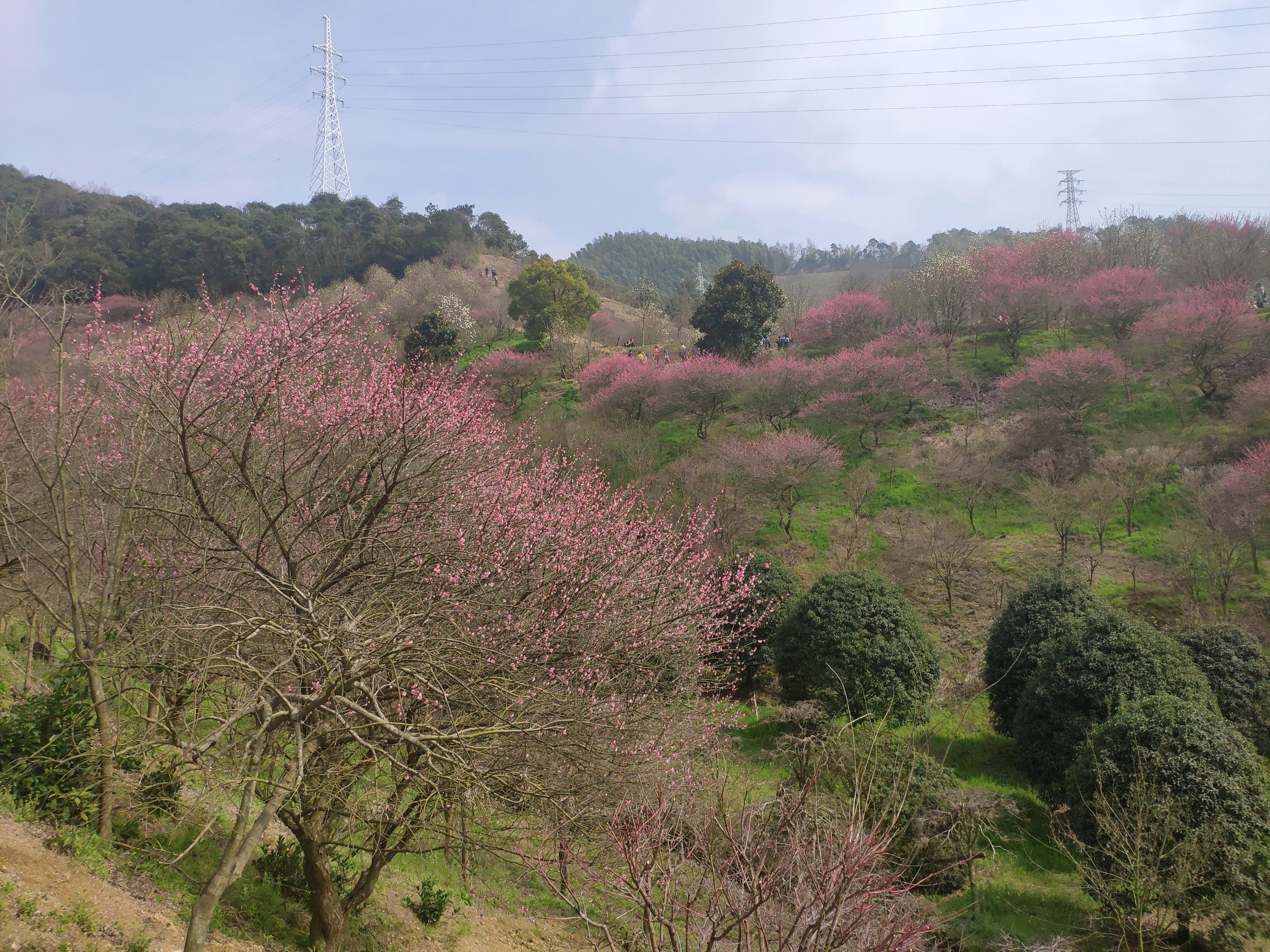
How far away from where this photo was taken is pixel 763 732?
40.8ft

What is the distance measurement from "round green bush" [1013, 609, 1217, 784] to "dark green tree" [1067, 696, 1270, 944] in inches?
35.0

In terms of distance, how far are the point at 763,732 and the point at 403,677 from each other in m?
8.91

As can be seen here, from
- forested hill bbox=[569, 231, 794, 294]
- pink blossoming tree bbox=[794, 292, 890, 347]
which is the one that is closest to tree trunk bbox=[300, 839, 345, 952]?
pink blossoming tree bbox=[794, 292, 890, 347]

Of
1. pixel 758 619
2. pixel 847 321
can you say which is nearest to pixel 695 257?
pixel 847 321

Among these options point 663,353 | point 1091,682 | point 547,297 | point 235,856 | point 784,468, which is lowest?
point 1091,682

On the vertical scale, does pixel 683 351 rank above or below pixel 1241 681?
above

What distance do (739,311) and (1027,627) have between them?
70.8ft

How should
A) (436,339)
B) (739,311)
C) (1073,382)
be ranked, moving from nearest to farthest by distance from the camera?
(1073,382) < (436,339) < (739,311)

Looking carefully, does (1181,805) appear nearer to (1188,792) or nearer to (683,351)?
(1188,792)

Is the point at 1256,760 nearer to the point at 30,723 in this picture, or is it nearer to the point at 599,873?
the point at 599,873

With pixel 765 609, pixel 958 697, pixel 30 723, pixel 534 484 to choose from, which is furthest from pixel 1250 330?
pixel 30 723

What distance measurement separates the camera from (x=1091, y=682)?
9555 millimetres

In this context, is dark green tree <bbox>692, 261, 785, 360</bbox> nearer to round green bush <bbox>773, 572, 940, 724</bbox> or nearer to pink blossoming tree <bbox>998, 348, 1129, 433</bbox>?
pink blossoming tree <bbox>998, 348, 1129, 433</bbox>

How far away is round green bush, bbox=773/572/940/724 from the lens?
Result: 11.7m
